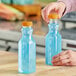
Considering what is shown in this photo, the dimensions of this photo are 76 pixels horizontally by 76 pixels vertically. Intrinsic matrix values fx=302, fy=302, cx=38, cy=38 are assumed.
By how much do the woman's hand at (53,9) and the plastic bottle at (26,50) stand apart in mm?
319

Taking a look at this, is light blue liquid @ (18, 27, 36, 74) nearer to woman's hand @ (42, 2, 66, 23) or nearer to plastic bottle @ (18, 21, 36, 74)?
plastic bottle @ (18, 21, 36, 74)

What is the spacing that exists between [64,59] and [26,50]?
248 mm

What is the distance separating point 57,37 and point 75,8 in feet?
1.79

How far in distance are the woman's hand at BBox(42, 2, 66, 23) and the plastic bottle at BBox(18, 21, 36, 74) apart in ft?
1.05

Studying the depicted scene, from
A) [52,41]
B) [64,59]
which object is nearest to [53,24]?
[52,41]

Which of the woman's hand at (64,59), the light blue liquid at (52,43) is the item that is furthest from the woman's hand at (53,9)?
the woman's hand at (64,59)

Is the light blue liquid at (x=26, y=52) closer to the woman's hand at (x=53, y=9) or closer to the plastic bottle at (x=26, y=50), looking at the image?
the plastic bottle at (x=26, y=50)

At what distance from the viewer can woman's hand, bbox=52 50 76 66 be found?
165 centimetres

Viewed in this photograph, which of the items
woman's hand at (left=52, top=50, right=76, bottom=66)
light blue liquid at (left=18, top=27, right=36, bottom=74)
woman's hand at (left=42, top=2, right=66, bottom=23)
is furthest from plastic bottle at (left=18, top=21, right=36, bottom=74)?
woman's hand at (left=42, top=2, right=66, bottom=23)

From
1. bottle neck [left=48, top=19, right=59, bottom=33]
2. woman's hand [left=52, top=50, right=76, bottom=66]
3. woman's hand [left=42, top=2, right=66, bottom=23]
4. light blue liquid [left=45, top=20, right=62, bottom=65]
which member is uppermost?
woman's hand [left=42, top=2, right=66, bottom=23]

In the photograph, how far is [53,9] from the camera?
1864mm

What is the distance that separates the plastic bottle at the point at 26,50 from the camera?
4.94 ft

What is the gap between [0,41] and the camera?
3.06 meters

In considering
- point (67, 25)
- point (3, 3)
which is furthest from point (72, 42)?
point (3, 3)
